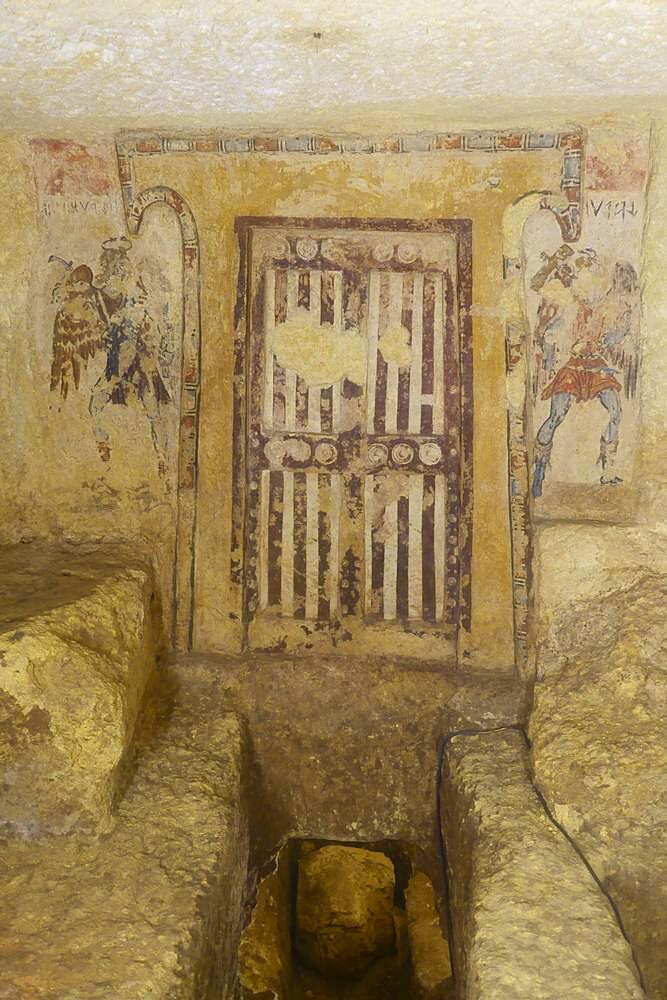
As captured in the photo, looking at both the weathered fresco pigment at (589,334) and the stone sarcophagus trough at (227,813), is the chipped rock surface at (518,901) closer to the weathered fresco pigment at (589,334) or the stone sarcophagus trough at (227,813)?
the stone sarcophagus trough at (227,813)

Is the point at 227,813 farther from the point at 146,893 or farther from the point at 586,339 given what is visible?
the point at 586,339

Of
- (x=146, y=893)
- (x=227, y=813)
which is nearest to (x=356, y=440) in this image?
(x=227, y=813)

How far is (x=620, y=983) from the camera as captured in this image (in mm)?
2209

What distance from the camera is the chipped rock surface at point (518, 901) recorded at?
224 centimetres

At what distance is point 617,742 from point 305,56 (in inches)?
83.1

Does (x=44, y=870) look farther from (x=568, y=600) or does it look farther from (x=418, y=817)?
(x=568, y=600)

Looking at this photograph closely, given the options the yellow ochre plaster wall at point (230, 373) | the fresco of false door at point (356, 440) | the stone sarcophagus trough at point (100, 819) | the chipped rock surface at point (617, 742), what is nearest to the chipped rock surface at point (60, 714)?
the stone sarcophagus trough at point (100, 819)

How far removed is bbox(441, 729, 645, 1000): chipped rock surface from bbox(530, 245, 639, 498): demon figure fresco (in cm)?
114

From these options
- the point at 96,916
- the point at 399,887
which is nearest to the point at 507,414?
the point at 96,916

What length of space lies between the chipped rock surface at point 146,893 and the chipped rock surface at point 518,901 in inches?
29.2

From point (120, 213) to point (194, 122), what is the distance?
0.45m

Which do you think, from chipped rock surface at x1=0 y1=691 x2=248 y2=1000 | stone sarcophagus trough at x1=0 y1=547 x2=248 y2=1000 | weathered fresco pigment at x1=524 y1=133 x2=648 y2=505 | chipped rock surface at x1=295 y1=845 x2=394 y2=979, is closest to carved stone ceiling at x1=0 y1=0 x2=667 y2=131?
weathered fresco pigment at x1=524 y1=133 x2=648 y2=505

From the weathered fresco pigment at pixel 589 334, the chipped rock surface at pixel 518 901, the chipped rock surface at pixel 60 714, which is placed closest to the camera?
the chipped rock surface at pixel 518 901

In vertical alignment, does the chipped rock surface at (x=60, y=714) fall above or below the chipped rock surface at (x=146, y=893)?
above
